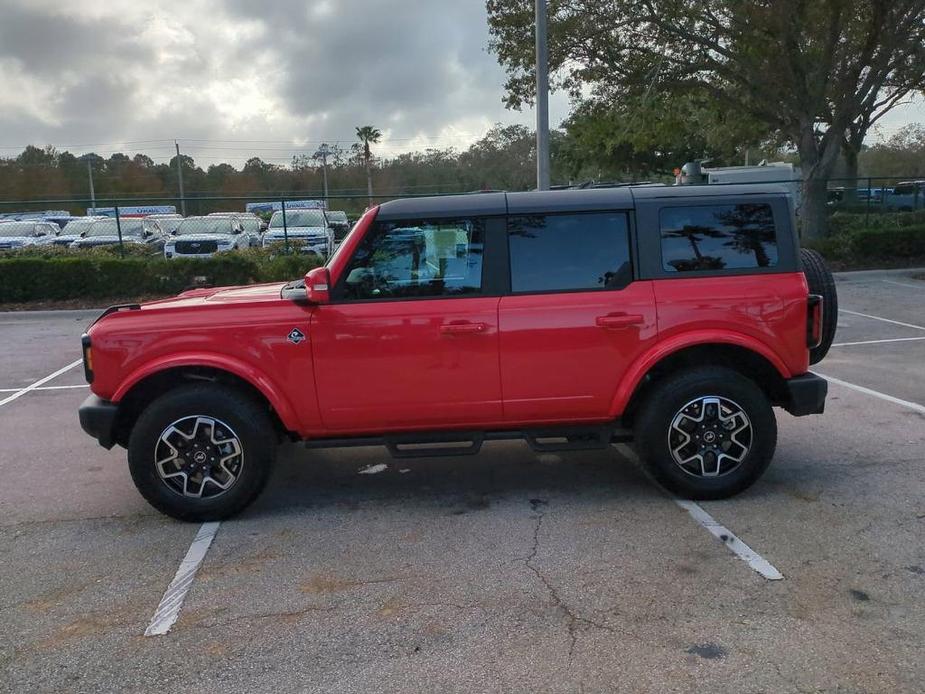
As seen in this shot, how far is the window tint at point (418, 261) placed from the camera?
4.79m

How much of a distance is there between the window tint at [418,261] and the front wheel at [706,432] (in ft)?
4.50

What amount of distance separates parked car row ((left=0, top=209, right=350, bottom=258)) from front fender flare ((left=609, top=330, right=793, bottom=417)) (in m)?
13.1

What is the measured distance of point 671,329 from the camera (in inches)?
189

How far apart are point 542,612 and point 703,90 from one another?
64.8 ft

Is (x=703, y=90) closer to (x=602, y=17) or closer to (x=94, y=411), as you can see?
(x=602, y=17)

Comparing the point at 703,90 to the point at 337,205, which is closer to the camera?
the point at 703,90

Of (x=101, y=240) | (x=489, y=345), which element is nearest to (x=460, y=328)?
(x=489, y=345)

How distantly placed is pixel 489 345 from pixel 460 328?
204 millimetres

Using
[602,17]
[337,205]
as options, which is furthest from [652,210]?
[337,205]

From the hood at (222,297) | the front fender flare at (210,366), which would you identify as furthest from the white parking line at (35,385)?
the front fender flare at (210,366)

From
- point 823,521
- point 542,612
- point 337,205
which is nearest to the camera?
point 542,612

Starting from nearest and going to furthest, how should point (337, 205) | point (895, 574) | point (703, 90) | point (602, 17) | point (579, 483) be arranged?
point (895, 574) → point (579, 483) → point (602, 17) → point (703, 90) → point (337, 205)

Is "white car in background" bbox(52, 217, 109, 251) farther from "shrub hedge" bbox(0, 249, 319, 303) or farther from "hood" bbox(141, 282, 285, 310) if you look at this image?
"hood" bbox(141, 282, 285, 310)

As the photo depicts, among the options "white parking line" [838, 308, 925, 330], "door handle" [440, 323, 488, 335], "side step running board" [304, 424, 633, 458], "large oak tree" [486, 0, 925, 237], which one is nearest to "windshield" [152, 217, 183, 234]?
"large oak tree" [486, 0, 925, 237]
